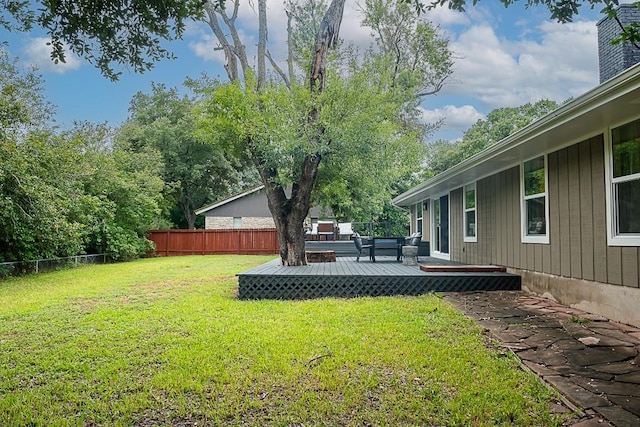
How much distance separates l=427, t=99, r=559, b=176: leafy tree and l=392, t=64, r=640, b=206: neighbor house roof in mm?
16882

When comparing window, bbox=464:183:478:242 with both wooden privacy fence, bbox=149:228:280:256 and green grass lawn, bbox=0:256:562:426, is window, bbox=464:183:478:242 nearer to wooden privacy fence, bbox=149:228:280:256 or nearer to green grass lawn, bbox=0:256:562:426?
green grass lawn, bbox=0:256:562:426

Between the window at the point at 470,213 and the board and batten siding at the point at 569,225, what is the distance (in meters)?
0.87

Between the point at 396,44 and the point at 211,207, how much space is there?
42.0ft

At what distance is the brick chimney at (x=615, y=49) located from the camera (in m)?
6.07

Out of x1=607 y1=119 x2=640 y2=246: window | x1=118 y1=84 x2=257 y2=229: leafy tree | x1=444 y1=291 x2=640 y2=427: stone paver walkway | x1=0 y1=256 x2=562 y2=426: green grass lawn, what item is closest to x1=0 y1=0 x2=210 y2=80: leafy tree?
x1=0 y1=256 x2=562 y2=426: green grass lawn

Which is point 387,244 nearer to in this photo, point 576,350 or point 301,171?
point 301,171

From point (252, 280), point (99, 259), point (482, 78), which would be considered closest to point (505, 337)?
point (252, 280)

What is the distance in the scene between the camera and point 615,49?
6289 millimetres

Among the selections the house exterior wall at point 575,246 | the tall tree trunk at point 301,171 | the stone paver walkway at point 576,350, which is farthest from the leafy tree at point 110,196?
the stone paver walkway at point 576,350

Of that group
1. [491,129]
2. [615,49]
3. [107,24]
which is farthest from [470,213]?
[491,129]

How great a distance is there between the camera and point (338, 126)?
27.6 ft

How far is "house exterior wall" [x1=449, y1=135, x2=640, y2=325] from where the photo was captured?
4789 millimetres

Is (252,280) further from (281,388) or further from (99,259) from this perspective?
(99,259)

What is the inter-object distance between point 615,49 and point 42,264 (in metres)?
13.9
